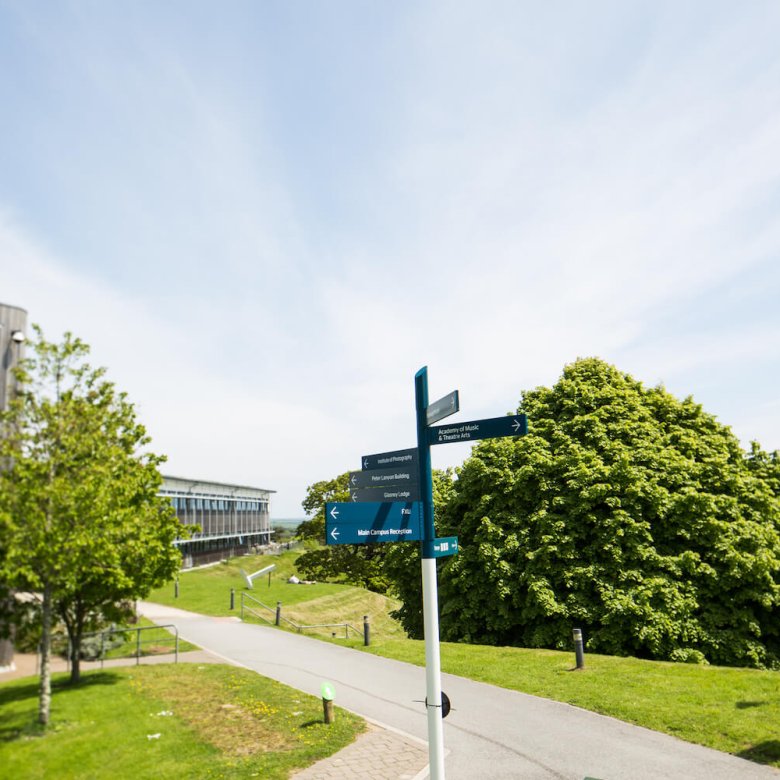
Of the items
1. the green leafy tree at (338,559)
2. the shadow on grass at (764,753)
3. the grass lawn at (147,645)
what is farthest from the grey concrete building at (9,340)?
the green leafy tree at (338,559)

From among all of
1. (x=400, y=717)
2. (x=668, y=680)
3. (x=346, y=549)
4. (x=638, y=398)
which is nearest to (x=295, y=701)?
(x=400, y=717)

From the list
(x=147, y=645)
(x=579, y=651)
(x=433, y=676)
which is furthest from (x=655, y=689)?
(x=147, y=645)

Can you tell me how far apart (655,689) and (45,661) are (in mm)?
11312

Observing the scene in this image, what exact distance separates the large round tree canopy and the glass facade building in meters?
17.1

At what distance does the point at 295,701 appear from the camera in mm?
11898

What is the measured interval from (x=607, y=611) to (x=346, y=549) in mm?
25275

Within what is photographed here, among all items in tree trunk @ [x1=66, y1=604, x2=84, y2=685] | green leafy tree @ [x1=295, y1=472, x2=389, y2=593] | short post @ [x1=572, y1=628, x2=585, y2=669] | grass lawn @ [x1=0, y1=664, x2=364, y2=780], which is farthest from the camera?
green leafy tree @ [x1=295, y1=472, x2=389, y2=593]

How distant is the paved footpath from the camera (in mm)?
8578

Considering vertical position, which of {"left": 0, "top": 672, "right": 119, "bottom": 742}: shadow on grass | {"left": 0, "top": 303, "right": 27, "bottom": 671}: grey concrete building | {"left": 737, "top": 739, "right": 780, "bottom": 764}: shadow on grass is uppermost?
{"left": 0, "top": 303, "right": 27, "bottom": 671}: grey concrete building

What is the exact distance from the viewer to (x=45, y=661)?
9.09 metres

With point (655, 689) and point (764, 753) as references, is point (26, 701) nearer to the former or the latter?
point (764, 753)

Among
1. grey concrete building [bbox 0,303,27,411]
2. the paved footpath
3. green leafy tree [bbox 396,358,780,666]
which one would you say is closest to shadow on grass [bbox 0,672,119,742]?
the paved footpath

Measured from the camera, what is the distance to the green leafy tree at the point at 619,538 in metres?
16.7

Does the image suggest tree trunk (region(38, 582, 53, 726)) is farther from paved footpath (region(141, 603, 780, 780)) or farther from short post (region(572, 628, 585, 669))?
short post (region(572, 628, 585, 669))
